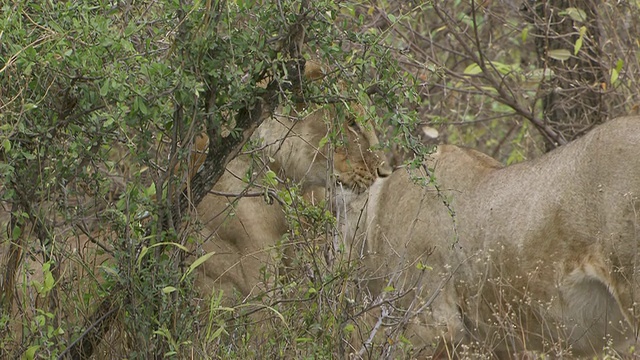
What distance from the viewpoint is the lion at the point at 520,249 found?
4.23 m

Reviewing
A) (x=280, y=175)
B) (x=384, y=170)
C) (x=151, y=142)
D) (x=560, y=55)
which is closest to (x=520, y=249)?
(x=384, y=170)

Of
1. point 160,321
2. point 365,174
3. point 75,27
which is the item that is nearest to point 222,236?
point 365,174

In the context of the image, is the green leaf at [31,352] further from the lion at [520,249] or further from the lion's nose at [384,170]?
the lion's nose at [384,170]

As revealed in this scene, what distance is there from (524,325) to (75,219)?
2107 mm

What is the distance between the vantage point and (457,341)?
5.11 meters

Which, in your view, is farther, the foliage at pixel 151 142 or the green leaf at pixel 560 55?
the green leaf at pixel 560 55

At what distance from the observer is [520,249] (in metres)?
4.73

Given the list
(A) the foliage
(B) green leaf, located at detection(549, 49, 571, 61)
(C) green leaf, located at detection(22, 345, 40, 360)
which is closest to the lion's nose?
(A) the foliage

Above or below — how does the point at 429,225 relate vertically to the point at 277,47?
below

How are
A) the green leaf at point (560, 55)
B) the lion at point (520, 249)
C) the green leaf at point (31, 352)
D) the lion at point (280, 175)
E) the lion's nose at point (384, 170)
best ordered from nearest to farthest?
the green leaf at point (31, 352), the lion at point (520, 249), the lion at point (280, 175), the lion's nose at point (384, 170), the green leaf at point (560, 55)

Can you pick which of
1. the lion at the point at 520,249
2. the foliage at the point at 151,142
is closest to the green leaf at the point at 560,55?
the lion at the point at 520,249

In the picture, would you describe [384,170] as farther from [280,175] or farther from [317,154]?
[280,175]

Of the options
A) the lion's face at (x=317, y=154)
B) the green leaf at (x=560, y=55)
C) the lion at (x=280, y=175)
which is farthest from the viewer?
the green leaf at (x=560, y=55)

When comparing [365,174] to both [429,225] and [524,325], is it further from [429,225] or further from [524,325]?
[524,325]
